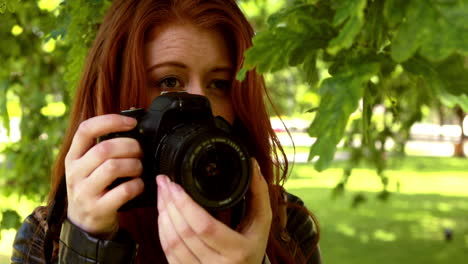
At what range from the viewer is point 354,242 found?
529 centimetres

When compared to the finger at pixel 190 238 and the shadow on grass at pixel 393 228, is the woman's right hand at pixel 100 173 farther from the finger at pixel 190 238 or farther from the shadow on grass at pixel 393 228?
the shadow on grass at pixel 393 228

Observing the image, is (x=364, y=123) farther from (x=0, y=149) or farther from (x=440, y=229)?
(x=440, y=229)

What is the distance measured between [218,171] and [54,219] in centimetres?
42

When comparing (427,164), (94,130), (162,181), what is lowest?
(427,164)

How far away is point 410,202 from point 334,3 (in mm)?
7493

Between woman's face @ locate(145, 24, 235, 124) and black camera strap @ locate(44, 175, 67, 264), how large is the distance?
0.28m

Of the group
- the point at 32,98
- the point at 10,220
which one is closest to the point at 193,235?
the point at 10,220

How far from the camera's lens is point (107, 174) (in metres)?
0.93

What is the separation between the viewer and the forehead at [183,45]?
1117mm

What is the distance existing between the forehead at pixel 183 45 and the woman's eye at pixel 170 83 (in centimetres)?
5

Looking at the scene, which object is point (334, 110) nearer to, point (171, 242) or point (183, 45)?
point (171, 242)

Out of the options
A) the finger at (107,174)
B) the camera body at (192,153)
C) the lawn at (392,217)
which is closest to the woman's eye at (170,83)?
the camera body at (192,153)

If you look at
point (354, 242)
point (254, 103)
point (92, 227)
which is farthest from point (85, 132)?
point (354, 242)

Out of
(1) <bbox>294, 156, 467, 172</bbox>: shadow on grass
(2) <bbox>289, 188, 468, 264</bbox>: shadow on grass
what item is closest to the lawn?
(2) <bbox>289, 188, 468, 264</bbox>: shadow on grass
